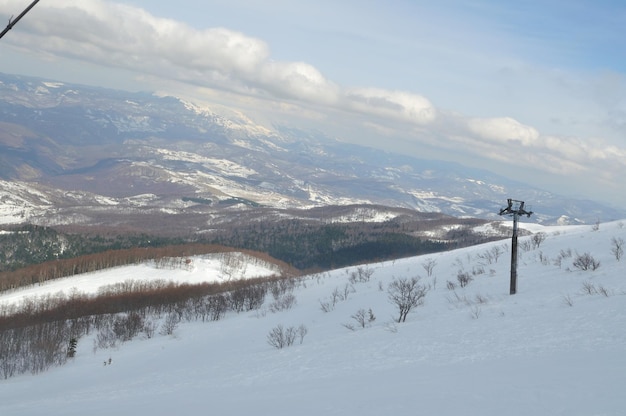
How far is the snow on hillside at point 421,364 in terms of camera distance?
9445 mm

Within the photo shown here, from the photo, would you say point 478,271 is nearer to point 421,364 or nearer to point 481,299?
point 481,299

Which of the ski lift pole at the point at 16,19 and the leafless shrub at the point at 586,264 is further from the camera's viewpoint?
the leafless shrub at the point at 586,264

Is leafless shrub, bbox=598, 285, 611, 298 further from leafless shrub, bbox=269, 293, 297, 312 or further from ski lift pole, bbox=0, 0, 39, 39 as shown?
leafless shrub, bbox=269, 293, 297, 312

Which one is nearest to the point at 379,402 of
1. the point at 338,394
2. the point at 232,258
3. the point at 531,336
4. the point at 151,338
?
the point at 338,394

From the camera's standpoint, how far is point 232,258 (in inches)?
5497

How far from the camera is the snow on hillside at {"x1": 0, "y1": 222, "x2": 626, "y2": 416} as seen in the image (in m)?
9.45

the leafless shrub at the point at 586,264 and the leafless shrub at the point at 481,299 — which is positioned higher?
the leafless shrub at the point at 586,264

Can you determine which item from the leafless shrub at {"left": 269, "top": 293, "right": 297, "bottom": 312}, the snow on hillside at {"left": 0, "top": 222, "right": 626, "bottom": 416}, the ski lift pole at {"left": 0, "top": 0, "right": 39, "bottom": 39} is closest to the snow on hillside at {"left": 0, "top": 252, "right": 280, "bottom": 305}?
the leafless shrub at {"left": 269, "top": 293, "right": 297, "bottom": 312}

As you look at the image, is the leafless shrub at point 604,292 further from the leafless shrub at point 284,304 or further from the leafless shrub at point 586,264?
the leafless shrub at point 284,304

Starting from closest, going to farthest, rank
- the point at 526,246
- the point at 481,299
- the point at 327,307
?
the point at 481,299 < the point at 327,307 < the point at 526,246

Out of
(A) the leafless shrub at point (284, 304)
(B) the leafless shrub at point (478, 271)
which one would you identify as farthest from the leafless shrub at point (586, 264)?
(A) the leafless shrub at point (284, 304)

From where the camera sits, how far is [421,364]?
13914 mm

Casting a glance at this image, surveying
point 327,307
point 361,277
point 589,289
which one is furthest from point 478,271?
point 361,277

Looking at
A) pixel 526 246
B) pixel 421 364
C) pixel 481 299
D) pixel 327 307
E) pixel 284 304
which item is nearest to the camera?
pixel 421 364
